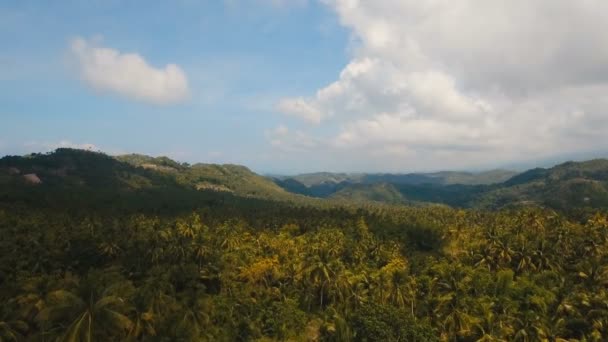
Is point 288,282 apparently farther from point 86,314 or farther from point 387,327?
point 86,314

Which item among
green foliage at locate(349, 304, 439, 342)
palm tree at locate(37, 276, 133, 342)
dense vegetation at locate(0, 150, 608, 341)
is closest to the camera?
palm tree at locate(37, 276, 133, 342)

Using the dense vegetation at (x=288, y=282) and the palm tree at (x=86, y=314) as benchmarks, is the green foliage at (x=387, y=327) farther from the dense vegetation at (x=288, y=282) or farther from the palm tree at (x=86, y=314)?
the palm tree at (x=86, y=314)

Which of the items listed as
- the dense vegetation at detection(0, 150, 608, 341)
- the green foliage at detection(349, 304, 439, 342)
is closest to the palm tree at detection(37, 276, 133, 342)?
the dense vegetation at detection(0, 150, 608, 341)

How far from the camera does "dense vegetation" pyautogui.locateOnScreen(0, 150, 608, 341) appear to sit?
55969 mm

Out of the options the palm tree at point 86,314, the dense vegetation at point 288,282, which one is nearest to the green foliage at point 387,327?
the dense vegetation at point 288,282

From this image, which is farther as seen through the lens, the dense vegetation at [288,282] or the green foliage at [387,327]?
the green foliage at [387,327]

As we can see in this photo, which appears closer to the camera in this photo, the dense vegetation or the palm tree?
the palm tree

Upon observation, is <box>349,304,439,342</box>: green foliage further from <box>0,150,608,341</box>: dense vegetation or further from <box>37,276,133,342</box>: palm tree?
<box>37,276,133,342</box>: palm tree

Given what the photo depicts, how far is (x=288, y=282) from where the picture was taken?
86.2 metres

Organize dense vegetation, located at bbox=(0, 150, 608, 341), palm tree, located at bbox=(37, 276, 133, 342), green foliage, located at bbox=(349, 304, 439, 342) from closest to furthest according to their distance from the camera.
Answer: palm tree, located at bbox=(37, 276, 133, 342) < dense vegetation, located at bbox=(0, 150, 608, 341) < green foliage, located at bbox=(349, 304, 439, 342)

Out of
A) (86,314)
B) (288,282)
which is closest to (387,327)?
(288,282)

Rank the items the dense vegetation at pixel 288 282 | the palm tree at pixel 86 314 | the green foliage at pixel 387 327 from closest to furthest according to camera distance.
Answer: the palm tree at pixel 86 314, the dense vegetation at pixel 288 282, the green foliage at pixel 387 327

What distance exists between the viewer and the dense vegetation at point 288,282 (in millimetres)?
55969

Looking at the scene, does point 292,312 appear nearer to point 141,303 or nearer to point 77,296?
point 141,303
